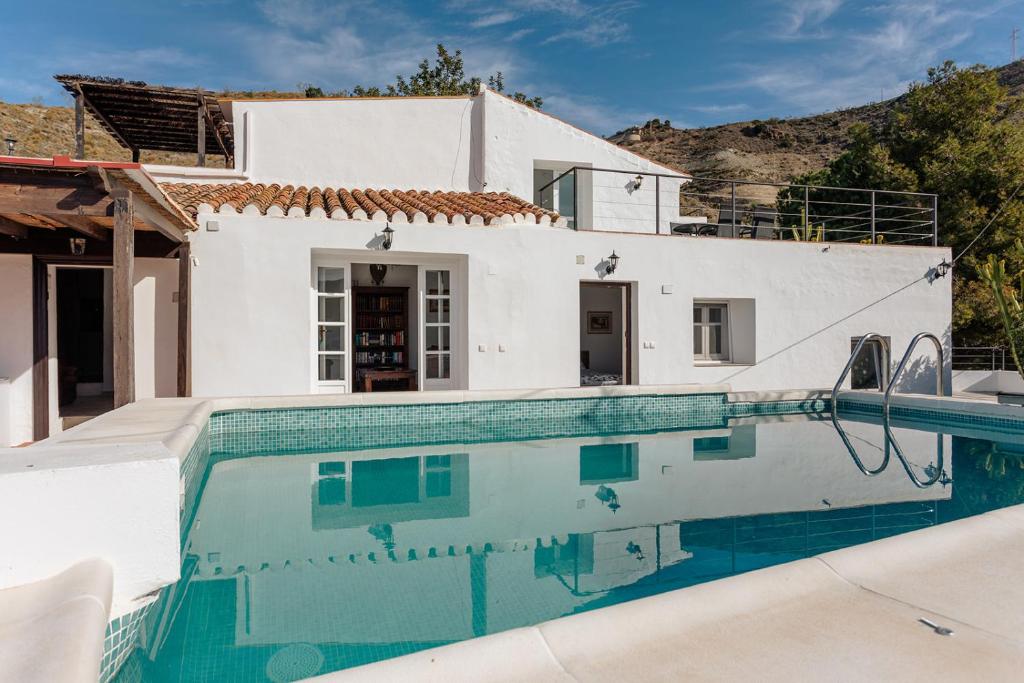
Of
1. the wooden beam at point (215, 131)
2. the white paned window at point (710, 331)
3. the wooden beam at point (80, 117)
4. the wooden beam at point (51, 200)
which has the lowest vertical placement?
the white paned window at point (710, 331)

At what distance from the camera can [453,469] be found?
24.7 feet

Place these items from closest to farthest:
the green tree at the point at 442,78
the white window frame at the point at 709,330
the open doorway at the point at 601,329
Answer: the white window frame at the point at 709,330, the open doorway at the point at 601,329, the green tree at the point at 442,78

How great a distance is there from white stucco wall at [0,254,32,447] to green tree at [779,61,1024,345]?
21.6m

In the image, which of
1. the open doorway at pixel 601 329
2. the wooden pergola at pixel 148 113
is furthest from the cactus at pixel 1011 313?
the wooden pergola at pixel 148 113

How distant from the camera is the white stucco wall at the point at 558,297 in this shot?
1019cm

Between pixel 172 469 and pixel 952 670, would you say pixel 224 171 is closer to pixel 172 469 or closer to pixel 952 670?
pixel 172 469

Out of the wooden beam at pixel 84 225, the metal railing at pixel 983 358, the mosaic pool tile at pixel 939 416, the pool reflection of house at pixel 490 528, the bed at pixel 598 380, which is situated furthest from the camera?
the metal railing at pixel 983 358

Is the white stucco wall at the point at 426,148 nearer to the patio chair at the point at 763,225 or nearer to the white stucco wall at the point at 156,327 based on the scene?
the patio chair at the point at 763,225

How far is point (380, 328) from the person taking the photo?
A: 49.0 ft

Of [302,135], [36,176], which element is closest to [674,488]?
[36,176]

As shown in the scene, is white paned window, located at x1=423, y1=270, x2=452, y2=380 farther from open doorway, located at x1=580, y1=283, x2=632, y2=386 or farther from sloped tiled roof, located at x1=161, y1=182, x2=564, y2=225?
open doorway, located at x1=580, y1=283, x2=632, y2=386

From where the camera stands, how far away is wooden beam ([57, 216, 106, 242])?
7.10 metres

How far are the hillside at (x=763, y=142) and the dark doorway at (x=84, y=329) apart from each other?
37.3m

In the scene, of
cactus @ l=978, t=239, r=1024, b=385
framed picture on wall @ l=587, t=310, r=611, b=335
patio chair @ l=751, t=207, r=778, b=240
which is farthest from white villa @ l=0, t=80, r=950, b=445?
cactus @ l=978, t=239, r=1024, b=385
